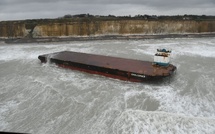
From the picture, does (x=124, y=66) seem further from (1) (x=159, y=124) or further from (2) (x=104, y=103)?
(1) (x=159, y=124)

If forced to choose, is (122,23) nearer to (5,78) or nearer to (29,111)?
(5,78)

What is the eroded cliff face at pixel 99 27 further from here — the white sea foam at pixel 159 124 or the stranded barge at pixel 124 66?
the white sea foam at pixel 159 124

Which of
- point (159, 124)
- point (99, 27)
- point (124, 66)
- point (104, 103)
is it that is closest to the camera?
point (159, 124)

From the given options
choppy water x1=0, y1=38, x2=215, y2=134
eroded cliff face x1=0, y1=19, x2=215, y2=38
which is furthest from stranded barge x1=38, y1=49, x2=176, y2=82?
eroded cliff face x1=0, y1=19, x2=215, y2=38

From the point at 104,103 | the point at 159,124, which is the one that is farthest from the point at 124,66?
the point at 159,124

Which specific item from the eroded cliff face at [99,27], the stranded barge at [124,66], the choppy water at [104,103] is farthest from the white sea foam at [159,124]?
the eroded cliff face at [99,27]

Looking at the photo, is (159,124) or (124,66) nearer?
(159,124)
